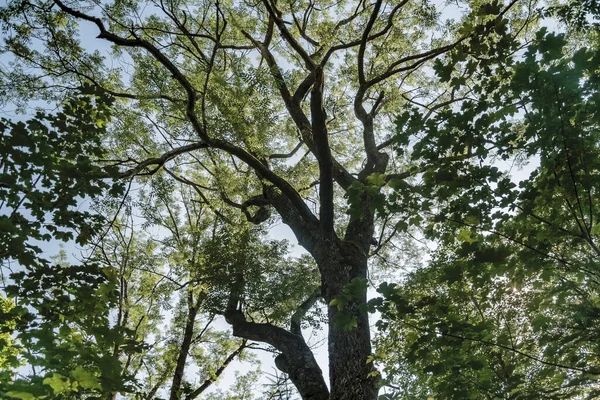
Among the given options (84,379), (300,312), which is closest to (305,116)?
(300,312)

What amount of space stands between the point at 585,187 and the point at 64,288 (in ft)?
10.4

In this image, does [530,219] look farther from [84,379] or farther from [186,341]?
[186,341]

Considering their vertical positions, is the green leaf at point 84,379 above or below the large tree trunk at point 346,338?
below

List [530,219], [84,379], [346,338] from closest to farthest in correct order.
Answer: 1. [84,379]
2. [530,219]
3. [346,338]

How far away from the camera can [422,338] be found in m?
2.31

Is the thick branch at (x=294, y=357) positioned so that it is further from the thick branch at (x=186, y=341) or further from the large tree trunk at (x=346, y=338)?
the thick branch at (x=186, y=341)

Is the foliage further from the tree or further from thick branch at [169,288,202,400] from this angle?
thick branch at [169,288,202,400]

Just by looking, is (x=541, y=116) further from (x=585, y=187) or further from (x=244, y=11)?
(x=244, y=11)

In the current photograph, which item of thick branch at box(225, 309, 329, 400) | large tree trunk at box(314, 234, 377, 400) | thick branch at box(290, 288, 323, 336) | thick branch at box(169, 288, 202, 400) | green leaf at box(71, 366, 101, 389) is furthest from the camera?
thick branch at box(169, 288, 202, 400)

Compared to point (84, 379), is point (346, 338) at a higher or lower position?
higher

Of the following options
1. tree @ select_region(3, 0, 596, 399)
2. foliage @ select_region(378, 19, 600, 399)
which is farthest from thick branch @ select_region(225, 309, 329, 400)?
foliage @ select_region(378, 19, 600, 399)

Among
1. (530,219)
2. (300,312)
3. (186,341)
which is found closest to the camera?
(530,219)

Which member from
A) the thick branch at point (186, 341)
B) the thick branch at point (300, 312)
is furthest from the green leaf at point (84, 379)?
the thick branch at point (186, 341)

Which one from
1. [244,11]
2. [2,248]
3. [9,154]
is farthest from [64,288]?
[244,11]
